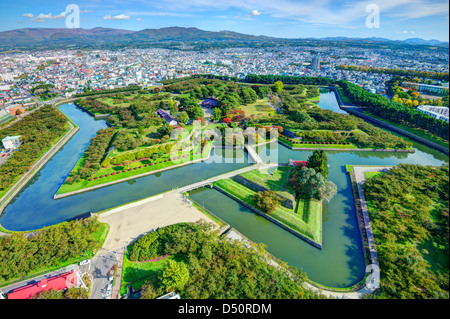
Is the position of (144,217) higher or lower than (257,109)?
lower

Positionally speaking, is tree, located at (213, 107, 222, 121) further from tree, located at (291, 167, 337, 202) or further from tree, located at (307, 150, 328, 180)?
tree, located at (291, 167, 337, 202)

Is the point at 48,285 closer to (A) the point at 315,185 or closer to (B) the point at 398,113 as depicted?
(A) the point at 315,185

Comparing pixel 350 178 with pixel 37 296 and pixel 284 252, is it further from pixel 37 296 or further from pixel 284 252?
pixel 37 296

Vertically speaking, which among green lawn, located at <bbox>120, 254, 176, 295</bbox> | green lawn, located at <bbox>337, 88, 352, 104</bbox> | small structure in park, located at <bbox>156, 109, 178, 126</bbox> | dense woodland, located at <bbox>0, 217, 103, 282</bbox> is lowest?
green lawn, located at <bbox>120, 254, 176, 295</bbox>

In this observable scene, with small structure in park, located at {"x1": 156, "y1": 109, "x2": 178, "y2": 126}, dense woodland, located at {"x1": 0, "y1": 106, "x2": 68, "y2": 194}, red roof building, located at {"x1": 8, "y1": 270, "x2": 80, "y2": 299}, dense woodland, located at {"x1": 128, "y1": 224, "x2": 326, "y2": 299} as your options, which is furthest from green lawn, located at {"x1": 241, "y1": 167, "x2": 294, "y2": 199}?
dense woodland, located at {"x1": 0, "y1": 106, "x2": 68, "y2": 194}

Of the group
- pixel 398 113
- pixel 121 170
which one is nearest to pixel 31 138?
pixel 121 170
